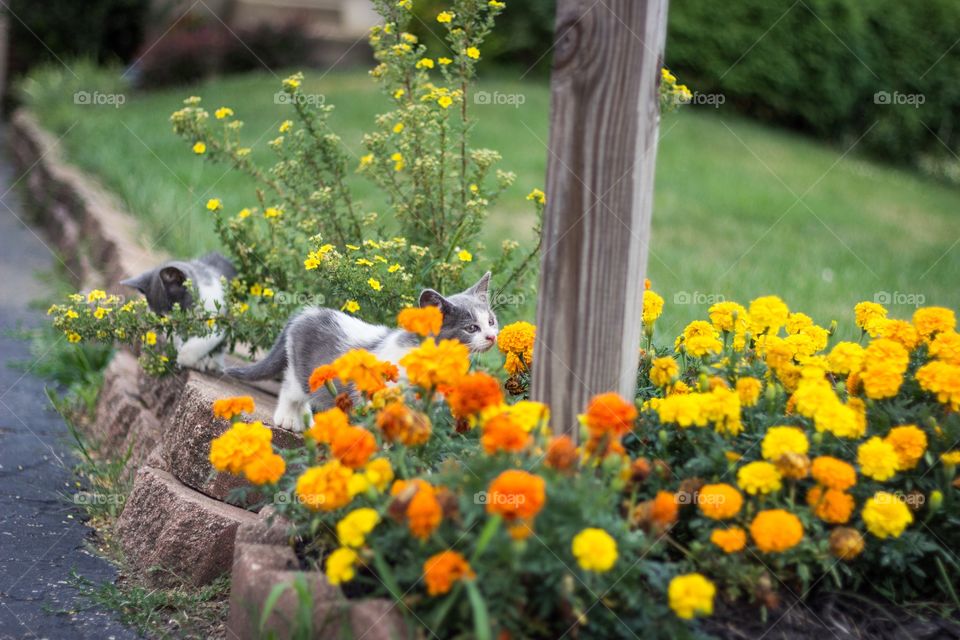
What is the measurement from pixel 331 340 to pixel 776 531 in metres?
1.70

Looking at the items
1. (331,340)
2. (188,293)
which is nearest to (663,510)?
(331,340)

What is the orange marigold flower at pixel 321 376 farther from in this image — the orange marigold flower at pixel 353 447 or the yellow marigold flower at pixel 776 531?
the yellow marigold flower at pixel 776 531

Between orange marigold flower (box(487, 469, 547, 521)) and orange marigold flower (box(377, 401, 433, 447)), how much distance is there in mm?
358

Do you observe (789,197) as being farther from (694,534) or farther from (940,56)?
(694,534)

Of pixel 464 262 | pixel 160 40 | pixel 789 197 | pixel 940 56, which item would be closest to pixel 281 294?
pixel 464 262

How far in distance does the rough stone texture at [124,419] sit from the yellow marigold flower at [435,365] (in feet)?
5.58

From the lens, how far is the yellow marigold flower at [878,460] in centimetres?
240

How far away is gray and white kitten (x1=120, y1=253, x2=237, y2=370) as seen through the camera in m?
3.96

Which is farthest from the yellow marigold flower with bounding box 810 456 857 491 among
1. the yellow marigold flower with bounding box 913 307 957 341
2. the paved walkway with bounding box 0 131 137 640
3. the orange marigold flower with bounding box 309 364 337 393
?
the paved walkway with bounding box 0 131 137 640

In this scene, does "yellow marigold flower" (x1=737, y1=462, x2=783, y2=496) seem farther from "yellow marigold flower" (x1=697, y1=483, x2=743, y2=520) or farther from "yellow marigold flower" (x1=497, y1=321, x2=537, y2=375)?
"yellow marigold flower" (x1=497, y1=321, x2=537, y2=375)

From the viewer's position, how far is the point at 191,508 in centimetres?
310

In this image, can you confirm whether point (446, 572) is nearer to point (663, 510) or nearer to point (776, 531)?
point (663, 510)

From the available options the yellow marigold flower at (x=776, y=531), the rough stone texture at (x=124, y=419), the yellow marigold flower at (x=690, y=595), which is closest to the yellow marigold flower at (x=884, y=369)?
the yellow marigold flower at (x=776, y=531)

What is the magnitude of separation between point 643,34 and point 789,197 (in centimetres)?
748
